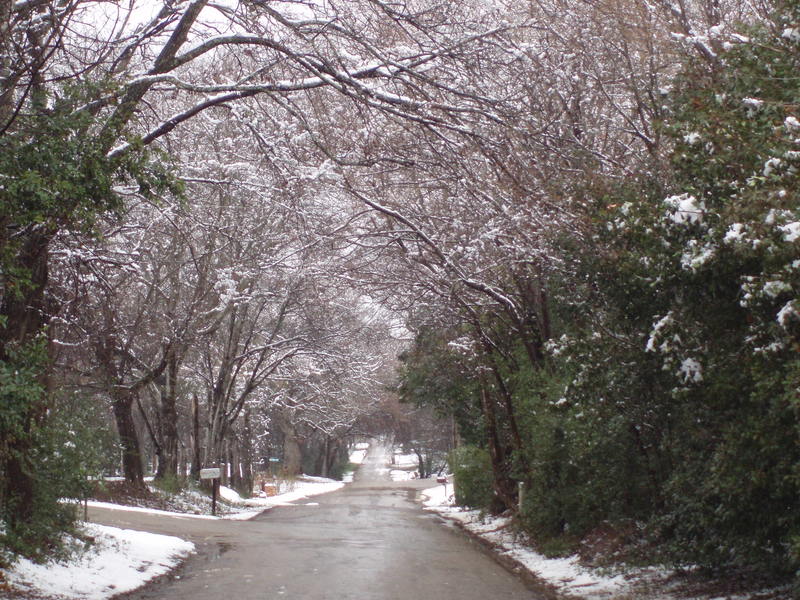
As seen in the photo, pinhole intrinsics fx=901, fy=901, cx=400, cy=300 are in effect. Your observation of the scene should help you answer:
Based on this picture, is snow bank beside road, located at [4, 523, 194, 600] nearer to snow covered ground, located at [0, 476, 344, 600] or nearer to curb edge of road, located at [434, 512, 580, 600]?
snow covered ground, located at [0, 476, 344, 600]

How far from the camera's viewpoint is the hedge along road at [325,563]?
11.7 metres

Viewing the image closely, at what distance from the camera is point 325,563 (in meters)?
14.8

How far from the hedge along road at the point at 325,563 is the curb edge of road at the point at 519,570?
206 millimetres

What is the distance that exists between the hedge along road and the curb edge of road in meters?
0.21

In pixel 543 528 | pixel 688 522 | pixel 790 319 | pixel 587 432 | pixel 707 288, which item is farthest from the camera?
pixel 543 528

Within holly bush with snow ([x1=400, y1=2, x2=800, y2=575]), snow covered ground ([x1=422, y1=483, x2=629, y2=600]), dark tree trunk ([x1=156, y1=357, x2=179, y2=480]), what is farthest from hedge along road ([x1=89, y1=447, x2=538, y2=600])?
dark tree trunk ([x1=156, y1=357, x2=179, y2=480])

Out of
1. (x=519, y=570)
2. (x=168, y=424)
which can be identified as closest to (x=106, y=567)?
(x=519, y=570)

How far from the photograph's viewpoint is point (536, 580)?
13820mm

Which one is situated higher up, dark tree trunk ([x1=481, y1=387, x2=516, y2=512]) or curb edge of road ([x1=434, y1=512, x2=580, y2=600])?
dark tree trunk ([x1=481, y1=387, x2=516, y2=512])

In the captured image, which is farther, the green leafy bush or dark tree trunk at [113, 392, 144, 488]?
the green leafy bush

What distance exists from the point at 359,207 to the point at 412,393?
12.7 meters

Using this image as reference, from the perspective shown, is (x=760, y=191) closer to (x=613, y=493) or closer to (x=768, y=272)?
(x=768, y=272)

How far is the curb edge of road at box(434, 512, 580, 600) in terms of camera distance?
1203 cm

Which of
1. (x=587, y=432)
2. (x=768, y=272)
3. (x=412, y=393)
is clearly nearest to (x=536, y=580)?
(x=587, y=432)
